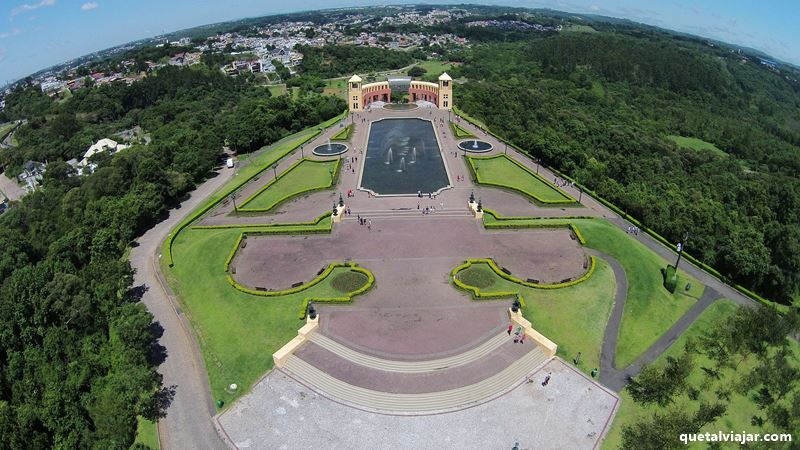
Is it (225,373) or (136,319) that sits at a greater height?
(136,319)

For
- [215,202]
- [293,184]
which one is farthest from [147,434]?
[293,184]

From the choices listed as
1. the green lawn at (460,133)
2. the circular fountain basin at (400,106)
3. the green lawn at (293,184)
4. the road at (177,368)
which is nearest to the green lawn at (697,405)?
the road at (177,368)

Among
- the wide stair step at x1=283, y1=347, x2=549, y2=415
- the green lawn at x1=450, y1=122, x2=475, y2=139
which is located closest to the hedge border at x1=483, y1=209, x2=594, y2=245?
the wide stair step at x1=283, y1=347, x2=549, y2=415

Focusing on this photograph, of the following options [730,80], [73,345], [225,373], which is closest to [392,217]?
[225,373]

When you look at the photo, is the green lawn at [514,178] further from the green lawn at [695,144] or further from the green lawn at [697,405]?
the green lawn at [695,144]

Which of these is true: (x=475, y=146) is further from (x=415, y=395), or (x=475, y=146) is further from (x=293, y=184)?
(x=415, y=395)

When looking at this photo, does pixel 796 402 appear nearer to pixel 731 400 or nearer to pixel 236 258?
pixel 731 400
